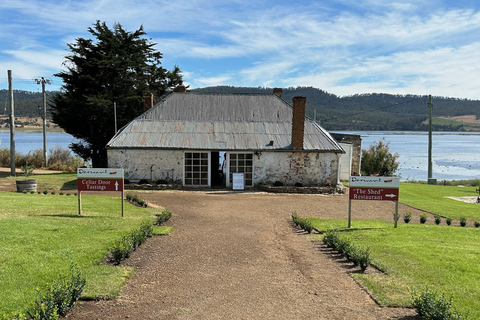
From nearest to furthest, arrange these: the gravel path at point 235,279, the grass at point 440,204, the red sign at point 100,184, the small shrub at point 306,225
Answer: the gravel path at point 235,279
the small shrub at point 306,225
the red sign at point 100,184
the grass at point 440,204

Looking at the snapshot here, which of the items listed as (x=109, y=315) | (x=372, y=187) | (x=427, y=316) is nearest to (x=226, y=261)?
(x=109, y=315)

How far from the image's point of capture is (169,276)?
7.24 meters

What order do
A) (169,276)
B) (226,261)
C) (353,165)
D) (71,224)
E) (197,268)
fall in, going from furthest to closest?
(353,165)
(71,224)
(226,261)
(197,268)
(169,276)

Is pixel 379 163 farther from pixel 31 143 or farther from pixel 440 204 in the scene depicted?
pixel 31 143

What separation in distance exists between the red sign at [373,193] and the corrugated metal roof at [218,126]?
9.55 m

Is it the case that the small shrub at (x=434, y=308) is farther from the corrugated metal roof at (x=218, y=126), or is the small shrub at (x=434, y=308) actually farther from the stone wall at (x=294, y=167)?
the corrugated metal roof at (x=218, y=126)

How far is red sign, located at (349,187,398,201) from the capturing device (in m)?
11.9

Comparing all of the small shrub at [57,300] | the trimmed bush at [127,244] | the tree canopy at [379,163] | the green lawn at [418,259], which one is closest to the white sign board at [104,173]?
the trimmed bush at [127,244]

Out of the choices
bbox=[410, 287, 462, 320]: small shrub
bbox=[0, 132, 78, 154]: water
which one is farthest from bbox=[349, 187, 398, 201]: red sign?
bbox=[0, 132, 78, 154]: water

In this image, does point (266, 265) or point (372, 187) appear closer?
point (266, 265)

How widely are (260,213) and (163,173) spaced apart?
27.5ft

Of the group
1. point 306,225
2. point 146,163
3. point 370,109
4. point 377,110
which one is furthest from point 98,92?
point 370,109

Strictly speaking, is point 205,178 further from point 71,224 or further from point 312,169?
point 71,224

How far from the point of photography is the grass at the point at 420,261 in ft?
21.1
